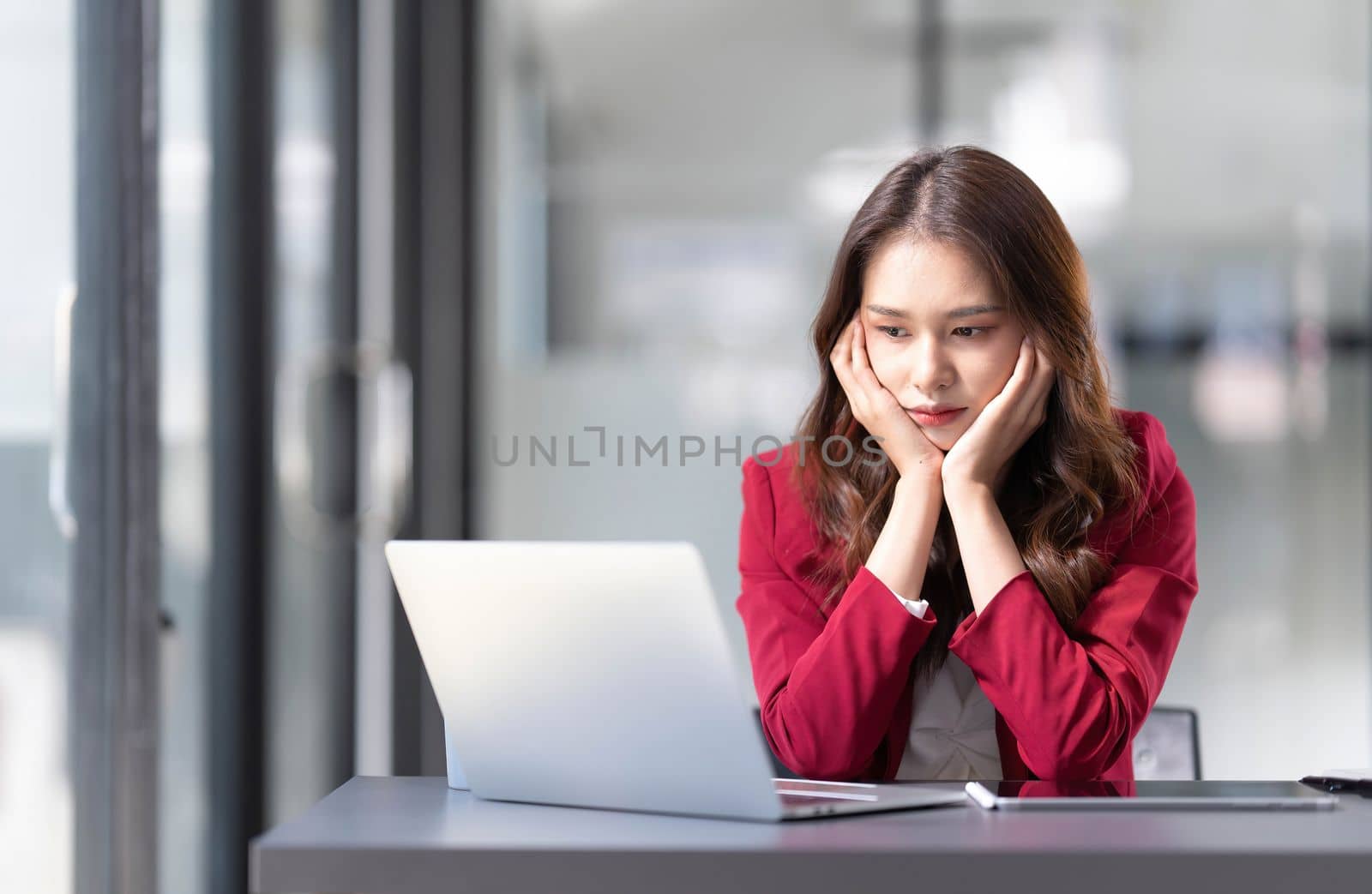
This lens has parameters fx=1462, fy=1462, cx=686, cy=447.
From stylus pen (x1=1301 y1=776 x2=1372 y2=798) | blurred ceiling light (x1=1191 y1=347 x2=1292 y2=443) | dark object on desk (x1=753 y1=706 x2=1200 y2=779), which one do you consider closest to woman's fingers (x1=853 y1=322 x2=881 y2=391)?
dark object on desk (x1=753 y1=706 x2=1200 y2=779)

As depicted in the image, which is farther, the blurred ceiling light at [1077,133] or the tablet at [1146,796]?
the blurred ceiling light at [1077,133]

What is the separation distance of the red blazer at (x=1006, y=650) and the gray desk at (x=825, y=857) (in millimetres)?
315

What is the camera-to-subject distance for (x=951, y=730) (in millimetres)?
1499

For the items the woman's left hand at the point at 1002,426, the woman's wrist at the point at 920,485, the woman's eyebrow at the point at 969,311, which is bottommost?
the woman's wrist at the point at 920,485

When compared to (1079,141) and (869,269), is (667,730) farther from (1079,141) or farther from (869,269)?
(1079,141)

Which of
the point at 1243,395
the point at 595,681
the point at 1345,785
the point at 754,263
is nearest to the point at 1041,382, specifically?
the point at 1345,785

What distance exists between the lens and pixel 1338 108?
11.4 feet

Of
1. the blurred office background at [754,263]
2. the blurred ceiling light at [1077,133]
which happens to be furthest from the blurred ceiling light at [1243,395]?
the blurred ceiling light at [1077,133]

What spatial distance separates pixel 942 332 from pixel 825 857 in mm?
703

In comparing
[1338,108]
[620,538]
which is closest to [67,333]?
[620,538]

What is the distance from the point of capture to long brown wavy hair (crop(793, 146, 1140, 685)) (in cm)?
144

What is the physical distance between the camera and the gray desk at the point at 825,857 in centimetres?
89

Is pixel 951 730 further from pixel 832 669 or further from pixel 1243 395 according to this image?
pixel 1243 395

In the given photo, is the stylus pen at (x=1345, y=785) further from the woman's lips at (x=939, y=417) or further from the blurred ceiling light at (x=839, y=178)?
the blurred ceiling light at (x=839, y=178)
